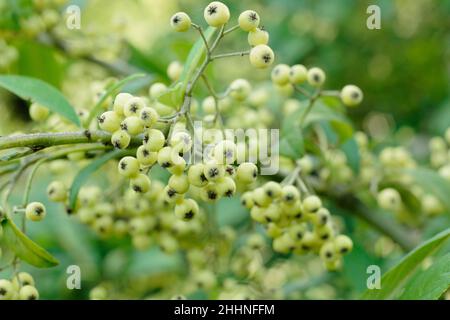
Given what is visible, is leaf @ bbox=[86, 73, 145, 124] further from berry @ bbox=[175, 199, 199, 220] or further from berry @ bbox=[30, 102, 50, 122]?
berry @ bbox=[175, 199, 199, 220]

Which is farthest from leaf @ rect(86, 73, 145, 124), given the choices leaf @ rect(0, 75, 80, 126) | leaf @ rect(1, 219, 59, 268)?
leaf @ rect(1, 219, 59, 268)

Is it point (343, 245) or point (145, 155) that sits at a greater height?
point (145, 155)

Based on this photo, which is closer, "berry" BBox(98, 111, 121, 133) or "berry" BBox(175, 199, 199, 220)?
"berry" BBox(98, 111, 121, 133)

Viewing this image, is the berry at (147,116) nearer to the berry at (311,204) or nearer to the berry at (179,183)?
the berry at (179,183)

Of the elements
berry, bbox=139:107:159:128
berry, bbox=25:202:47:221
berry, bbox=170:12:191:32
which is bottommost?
berry, bbox=25:202:47:221

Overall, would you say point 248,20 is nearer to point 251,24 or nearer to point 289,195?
point 251,24

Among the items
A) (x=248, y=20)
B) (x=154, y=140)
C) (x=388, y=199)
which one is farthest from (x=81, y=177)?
(x=388, y=199)

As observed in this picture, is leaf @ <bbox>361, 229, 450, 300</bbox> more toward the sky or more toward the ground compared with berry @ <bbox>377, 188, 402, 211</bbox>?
more toward the ground
